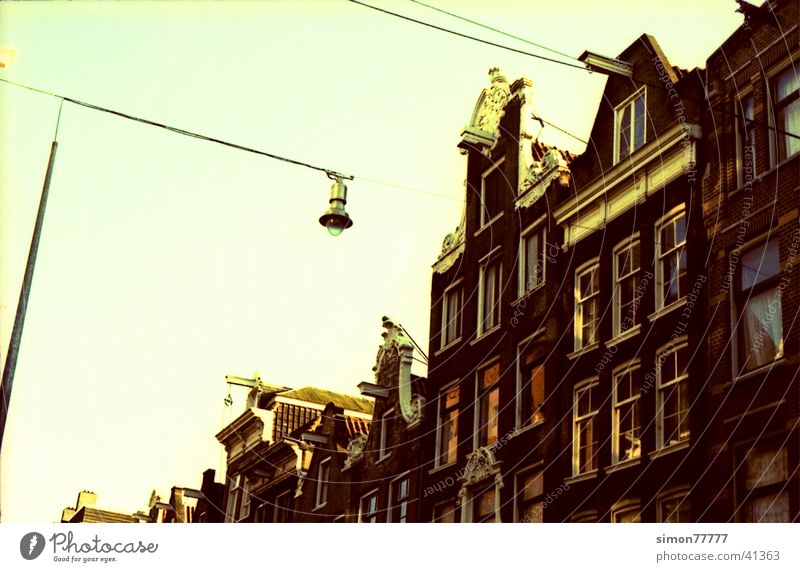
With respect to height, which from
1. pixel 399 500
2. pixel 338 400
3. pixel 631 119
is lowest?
pixel 399 500

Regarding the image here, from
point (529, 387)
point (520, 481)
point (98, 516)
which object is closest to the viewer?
point (520, 481)

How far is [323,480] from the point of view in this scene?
77.3ft

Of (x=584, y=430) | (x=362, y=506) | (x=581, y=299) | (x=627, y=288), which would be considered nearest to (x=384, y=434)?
(x=362, y=506)

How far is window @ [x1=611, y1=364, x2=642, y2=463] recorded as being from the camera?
15.2 metres

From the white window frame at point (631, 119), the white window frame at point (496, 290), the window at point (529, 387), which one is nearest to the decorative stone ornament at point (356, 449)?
the white window frame at point (496, 290)

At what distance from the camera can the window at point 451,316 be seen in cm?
2052

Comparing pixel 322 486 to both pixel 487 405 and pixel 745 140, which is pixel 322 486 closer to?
pixel 487 405

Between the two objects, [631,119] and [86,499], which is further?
[86,499]

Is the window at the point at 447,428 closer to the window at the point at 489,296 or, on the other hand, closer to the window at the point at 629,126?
the window at the point at 489,296

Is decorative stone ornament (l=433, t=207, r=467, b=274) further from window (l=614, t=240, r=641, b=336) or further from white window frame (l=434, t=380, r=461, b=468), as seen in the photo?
window (l=614, t=240, r=641, b=336)

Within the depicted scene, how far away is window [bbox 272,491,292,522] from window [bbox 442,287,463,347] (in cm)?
Answer: 536

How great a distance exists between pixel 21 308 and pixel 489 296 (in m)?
7.62
